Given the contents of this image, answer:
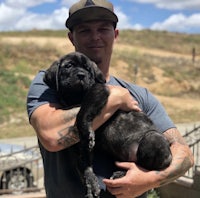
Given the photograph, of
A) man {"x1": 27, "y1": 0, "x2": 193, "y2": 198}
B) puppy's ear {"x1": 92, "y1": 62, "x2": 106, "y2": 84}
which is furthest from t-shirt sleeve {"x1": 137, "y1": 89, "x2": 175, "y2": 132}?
puppy's ear {"x1": 92, "y1": 62, "x2": 106, "y2": 84}

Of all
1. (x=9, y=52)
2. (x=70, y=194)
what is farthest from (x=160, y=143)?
(x=9, y=52)

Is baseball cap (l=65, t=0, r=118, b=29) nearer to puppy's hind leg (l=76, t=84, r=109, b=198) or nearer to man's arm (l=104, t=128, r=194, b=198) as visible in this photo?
puppy's hind leg (l=76, t=84, r=109, b=198)

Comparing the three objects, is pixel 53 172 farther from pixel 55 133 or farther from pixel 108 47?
pixel 108 47

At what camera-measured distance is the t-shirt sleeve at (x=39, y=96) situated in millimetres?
2961

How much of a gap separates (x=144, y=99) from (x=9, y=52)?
3299 cm

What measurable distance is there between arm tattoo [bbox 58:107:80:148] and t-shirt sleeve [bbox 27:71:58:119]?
0.61ft

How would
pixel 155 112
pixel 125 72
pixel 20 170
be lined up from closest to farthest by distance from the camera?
pixel 155 112 < pixel 20 170 < pixel 125 72

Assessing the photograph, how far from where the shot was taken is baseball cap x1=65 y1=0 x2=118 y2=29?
10.2ft

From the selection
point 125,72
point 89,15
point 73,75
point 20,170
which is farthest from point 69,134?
point 125,72

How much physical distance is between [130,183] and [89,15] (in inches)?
46.4

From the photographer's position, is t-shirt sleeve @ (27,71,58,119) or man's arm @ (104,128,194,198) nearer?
man's arm @ (104,128,194,198)

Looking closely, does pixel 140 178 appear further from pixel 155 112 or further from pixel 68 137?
pixel 155 112

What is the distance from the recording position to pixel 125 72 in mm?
35656

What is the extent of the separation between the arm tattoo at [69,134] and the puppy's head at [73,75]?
152 millimetres
